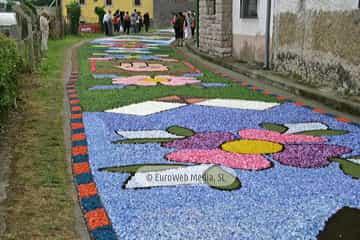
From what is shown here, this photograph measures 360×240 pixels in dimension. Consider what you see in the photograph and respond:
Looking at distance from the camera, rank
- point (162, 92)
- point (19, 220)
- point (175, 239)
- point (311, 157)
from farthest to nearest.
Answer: point (162, 92) → point (311, 157) → point (19, 220) → point (175, 239)

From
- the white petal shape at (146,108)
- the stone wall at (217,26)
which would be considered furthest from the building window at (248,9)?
the white petal shape at (146,108)

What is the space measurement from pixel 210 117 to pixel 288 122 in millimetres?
970

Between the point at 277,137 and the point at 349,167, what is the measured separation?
117 cm

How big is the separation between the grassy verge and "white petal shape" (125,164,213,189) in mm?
535

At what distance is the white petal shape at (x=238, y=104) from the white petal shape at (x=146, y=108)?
48cm

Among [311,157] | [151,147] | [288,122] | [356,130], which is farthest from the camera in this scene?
[288,122]

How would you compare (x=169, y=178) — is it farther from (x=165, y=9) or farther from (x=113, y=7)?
(x=165, y=9)

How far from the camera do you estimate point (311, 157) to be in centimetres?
479

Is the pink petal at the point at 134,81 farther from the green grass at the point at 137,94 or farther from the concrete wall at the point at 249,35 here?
the concrete wall at the point at 249,35

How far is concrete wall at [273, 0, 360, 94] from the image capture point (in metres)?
7.68

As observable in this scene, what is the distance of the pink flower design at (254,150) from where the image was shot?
4.65 metres

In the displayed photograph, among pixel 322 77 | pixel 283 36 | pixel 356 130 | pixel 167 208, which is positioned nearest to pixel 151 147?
pixel 167 208

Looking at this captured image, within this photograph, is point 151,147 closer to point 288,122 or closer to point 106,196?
point 106,196

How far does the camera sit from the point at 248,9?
1310 cm
